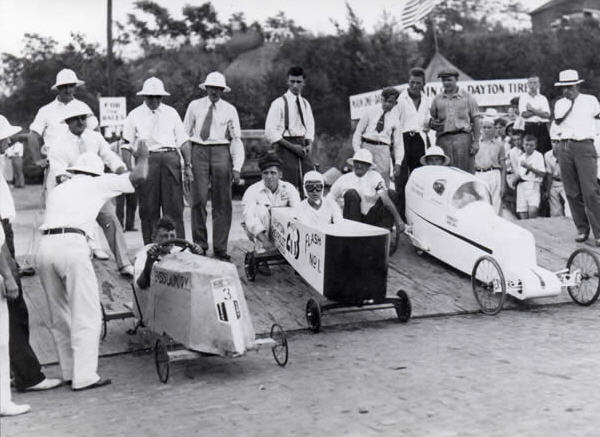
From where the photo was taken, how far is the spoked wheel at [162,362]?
348 inches

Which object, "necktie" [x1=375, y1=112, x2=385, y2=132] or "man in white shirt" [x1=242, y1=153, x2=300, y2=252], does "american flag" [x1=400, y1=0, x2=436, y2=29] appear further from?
"man in white shirt" [x1=242, y1=153, x2=300, y2=252]

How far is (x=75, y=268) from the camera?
343 inches

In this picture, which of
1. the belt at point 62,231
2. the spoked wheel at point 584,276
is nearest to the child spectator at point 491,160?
the spoked wheel at point 584,276

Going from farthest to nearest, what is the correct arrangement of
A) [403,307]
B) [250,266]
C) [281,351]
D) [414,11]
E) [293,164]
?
1. [414,11]
2. [293,164]
3. [250,266]
4. [403,307]
5. [281,351]

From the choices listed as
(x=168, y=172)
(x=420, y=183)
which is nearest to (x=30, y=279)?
(x=168, y=172)

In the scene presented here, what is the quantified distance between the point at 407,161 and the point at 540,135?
16.3 feet

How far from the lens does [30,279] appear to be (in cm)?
1194

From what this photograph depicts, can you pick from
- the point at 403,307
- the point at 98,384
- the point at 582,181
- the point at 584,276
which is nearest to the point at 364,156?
the point at 403,307

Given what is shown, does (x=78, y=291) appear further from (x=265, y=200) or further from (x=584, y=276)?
(x=584, y=276)

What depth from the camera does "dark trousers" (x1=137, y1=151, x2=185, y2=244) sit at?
12.6 m

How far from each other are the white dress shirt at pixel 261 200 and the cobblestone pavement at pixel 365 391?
2017 mm

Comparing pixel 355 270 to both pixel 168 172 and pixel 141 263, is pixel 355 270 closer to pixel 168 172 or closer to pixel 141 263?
pixel 141 263

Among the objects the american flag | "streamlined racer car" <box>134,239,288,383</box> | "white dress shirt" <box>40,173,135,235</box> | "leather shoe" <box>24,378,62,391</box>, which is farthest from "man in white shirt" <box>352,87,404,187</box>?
the american flag

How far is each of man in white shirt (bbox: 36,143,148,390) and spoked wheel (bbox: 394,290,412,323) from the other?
344 cm
